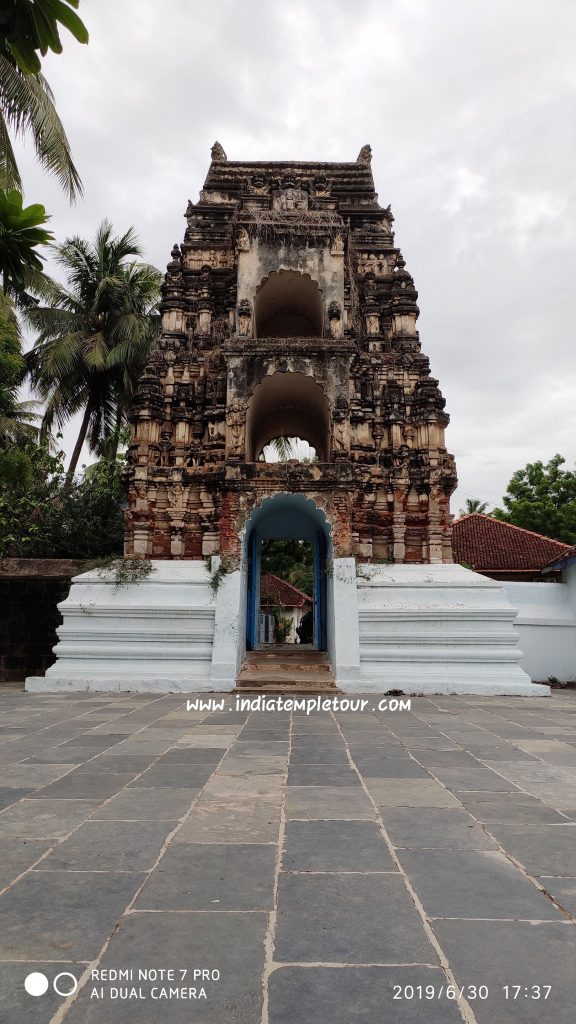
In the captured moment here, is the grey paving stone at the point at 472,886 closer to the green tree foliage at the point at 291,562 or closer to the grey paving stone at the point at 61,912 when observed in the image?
the grey paving stone at the point at 61,912

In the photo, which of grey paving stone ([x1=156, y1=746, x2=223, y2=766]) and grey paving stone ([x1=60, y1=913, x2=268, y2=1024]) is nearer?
grey paving stone ([x1=60, y1=913, x2=268, y2=1024])

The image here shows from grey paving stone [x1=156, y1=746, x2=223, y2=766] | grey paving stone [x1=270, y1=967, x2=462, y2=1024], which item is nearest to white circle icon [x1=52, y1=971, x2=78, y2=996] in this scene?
grey paving stone [x1=270, y1=967, x2=462, y2=1024]

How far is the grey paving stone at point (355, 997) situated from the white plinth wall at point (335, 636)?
7865mm

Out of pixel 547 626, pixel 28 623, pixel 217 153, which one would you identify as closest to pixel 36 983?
pixel 28 623

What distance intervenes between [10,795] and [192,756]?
1574mm

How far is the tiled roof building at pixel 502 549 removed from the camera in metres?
19.6

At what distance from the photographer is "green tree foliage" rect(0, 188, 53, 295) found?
3088 mm

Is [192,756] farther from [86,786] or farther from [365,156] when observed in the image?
[365,156]

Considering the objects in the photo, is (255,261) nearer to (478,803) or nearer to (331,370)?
(331,370)

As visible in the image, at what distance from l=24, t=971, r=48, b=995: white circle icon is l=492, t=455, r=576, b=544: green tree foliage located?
28975 millimetres

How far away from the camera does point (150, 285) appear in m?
24.2

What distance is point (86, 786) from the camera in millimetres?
4340

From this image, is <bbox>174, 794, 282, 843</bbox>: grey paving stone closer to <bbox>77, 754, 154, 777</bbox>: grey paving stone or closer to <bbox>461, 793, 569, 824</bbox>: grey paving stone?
<bbox>77, 754, 154, 777</bbox>: grey paving stone

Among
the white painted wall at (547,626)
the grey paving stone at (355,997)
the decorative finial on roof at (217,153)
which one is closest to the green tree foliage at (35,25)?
the grey paving stone at (355,997)
